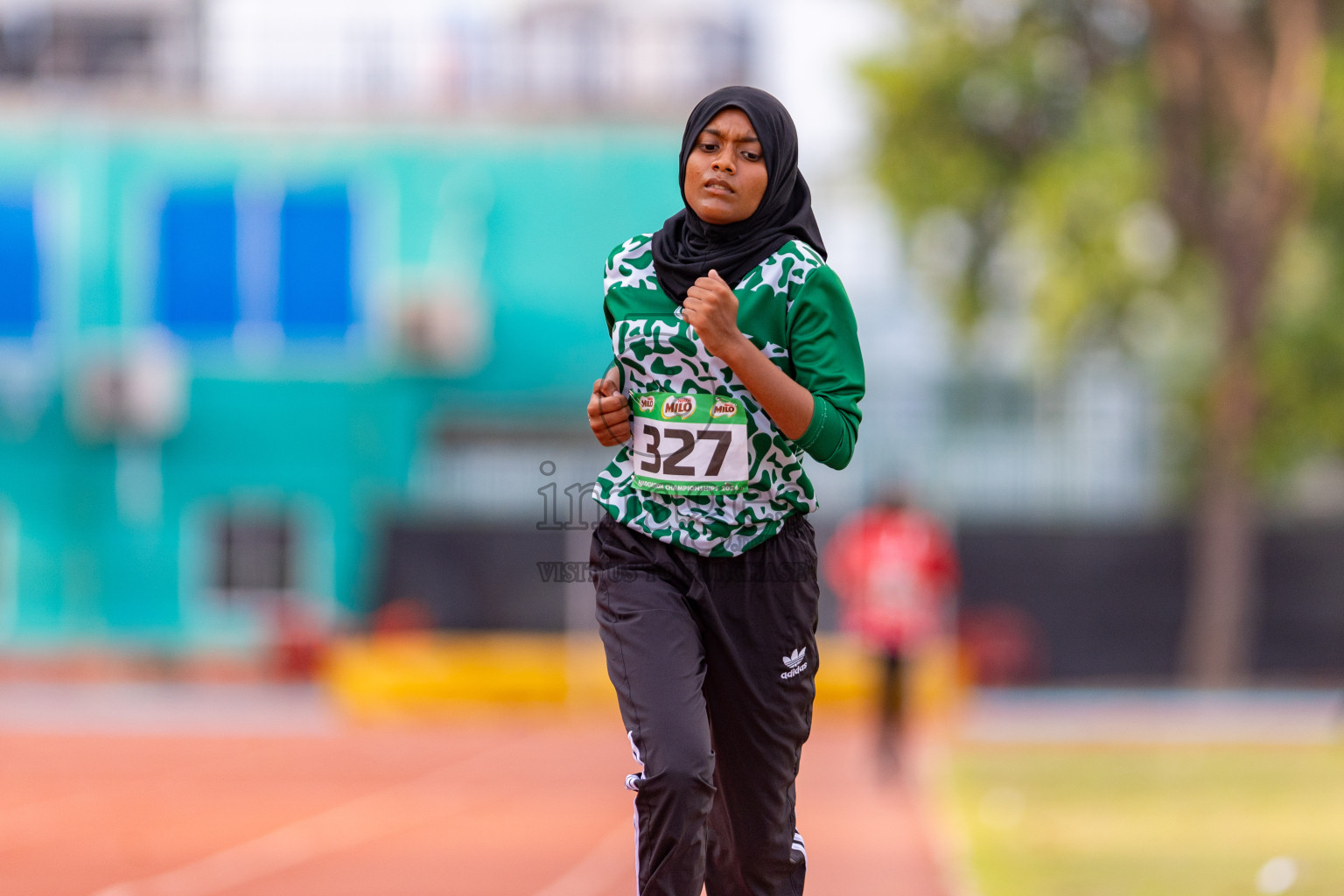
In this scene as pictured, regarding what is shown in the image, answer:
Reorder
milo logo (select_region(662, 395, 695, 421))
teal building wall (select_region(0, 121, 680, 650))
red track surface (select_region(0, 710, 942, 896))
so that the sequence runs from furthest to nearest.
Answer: teal building wall (select_region(0, 121, 680, 650)) < red track surface (select_region(0, 710, 942, 896)) < milo logo (select_region(662, 395, 695, 421))

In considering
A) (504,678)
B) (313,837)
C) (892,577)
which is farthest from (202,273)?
(313,837)

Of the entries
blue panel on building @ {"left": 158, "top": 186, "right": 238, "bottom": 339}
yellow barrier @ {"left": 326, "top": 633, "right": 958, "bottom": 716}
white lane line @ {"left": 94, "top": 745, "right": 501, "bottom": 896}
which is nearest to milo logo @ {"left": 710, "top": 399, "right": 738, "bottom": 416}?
white lane line @ {"left": 94, "top": 745, "right": 501, "bottom": 896}

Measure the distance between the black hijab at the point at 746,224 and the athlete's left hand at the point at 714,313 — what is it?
18cm

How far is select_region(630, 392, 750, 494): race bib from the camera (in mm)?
4328

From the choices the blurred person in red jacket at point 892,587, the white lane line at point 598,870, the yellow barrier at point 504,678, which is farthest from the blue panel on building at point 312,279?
the white lane line at point 598,870

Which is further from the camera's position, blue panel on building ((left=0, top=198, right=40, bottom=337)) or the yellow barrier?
blue panel on building ((left=0, top=198, right=40, bottom=337))

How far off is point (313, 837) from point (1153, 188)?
15093 mm

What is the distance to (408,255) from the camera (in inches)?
995

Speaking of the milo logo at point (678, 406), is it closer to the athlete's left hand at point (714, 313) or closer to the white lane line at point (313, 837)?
the athlete's left hand at point (714, 313)

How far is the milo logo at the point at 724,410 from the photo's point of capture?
4.34m

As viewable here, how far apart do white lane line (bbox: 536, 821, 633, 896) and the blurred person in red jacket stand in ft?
9.44

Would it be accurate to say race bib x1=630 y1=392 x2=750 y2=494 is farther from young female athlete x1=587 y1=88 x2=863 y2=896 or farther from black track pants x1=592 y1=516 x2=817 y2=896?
black track pants x1=592 y1=516 x2=817 y2=896

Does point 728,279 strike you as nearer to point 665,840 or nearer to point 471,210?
point 665,840

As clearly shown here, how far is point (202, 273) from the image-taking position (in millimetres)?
25094
